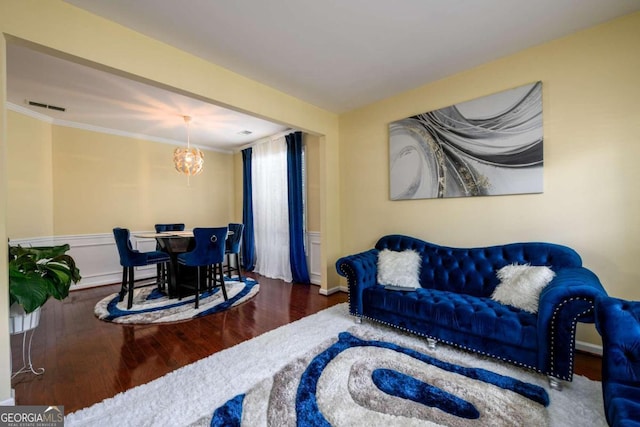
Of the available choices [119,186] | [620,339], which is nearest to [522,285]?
[620,339]

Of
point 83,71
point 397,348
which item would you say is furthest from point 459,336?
point 83,71

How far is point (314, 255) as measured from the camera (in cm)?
461

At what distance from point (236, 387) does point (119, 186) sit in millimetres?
4636

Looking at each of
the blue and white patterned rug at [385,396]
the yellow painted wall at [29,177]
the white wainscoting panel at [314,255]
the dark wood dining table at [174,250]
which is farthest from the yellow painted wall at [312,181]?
the yellow painted wall at [29,177]

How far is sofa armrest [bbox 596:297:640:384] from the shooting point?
4.17 feet

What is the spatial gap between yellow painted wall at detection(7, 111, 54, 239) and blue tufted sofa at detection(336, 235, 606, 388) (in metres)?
4.66

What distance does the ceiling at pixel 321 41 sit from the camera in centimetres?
200

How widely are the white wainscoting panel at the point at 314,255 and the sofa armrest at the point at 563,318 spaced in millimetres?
3164

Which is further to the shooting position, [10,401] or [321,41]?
[321,41]

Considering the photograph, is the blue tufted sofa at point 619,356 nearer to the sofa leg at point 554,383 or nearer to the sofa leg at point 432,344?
the sofa leg at point 554,383

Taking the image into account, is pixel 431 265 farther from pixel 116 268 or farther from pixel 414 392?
pixel 116 268

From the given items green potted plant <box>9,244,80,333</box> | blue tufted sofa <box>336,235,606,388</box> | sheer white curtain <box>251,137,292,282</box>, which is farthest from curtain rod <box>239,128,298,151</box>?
green potted plant <box>9,244,80,333</box>

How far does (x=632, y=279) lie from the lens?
212 cm

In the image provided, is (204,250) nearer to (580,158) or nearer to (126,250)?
(126,250)
